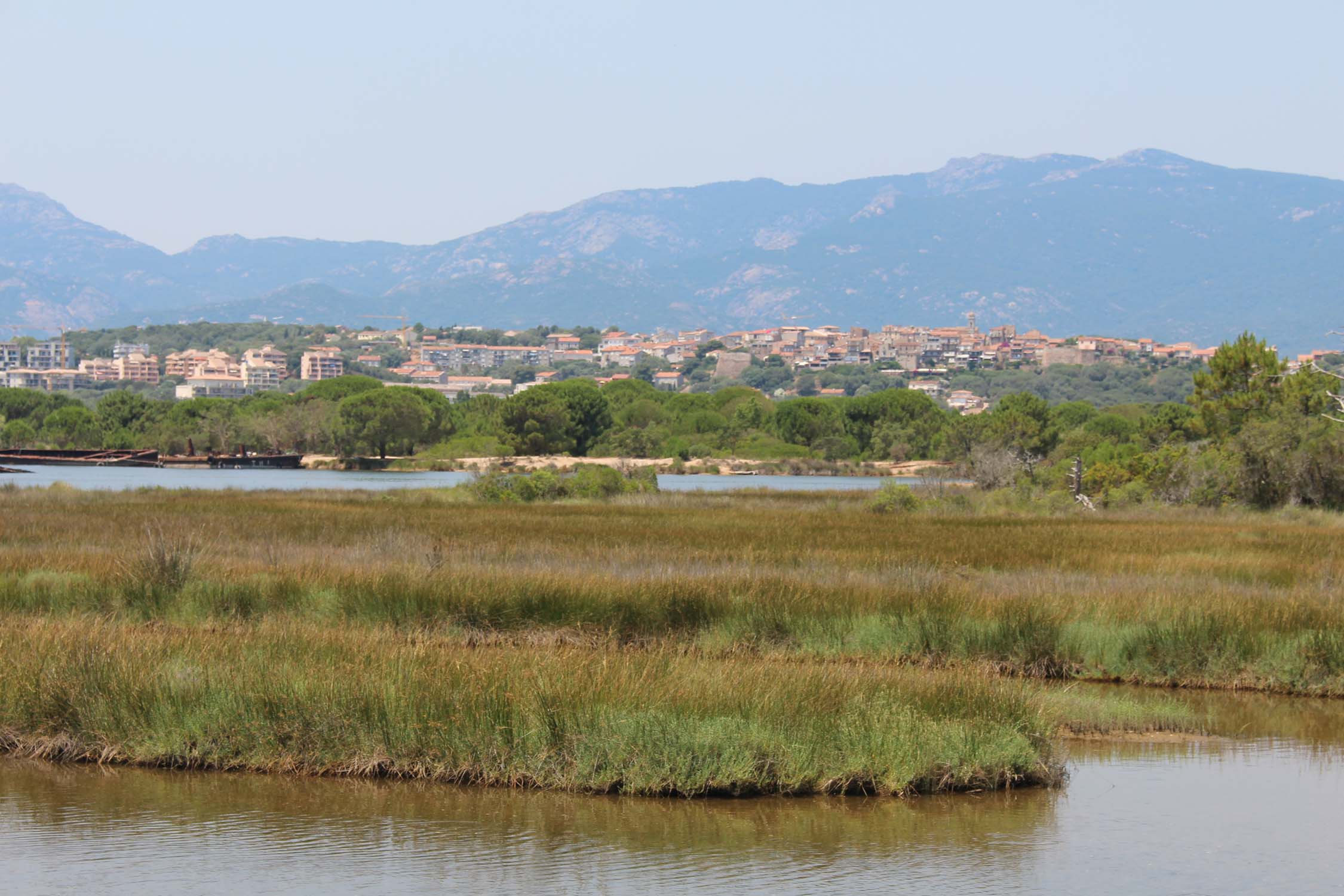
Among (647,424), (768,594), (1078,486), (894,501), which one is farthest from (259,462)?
(768,594)

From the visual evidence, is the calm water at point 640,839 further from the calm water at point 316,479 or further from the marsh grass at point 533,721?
the calm water at point 316,479

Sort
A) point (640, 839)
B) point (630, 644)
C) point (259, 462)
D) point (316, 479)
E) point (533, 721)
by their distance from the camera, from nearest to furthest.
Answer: point (640, 839)
point (533, 721)
point (630, 644)
point (316, 479)
point (259, 462)

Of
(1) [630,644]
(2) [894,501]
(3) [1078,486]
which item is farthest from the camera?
(3) [1078,486]

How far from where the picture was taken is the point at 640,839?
9016 millimetres

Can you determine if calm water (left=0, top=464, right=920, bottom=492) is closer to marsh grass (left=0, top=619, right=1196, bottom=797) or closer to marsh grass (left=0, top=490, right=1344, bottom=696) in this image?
marsh grass (left=0, top=490, right=1344, bottom=696)

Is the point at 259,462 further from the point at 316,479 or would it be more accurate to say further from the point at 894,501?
the point at 894,501

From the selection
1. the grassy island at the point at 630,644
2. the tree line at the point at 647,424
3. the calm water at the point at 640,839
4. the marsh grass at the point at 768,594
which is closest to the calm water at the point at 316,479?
the tree line at the point at 647,424

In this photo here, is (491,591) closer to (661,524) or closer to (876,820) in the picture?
(876,820)

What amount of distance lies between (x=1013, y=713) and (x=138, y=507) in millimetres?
25169

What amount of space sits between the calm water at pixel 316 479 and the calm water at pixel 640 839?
1622 inches

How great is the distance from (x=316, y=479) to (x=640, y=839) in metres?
64.6

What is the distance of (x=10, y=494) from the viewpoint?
3697 centimetres

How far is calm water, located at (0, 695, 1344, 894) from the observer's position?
26.9 feet

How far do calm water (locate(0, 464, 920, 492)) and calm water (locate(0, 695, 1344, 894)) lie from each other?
135 feet
